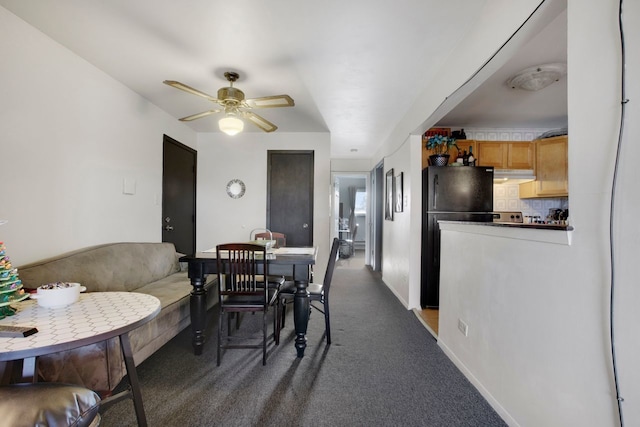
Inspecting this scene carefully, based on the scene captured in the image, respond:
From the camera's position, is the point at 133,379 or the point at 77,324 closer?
the point at 77,324

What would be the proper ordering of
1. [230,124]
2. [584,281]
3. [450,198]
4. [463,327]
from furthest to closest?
[450,198] < [230,124] < [463,327] < [584,281]

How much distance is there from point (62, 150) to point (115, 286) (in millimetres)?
1177

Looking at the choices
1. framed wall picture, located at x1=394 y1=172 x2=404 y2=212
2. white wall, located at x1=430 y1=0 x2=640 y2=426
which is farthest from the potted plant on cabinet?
white wall, located at x1=430 y1=0 x2=640 y2=426

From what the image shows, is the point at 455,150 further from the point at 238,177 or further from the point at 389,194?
the point at 238,177

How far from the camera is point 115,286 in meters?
2.36

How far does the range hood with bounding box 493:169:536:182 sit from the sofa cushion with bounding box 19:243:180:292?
425cm

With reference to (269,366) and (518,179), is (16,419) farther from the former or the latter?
(518,179)

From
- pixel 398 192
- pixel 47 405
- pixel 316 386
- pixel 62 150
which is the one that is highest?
pixel 62 150

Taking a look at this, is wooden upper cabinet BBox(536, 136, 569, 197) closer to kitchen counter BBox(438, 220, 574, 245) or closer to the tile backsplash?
the tile backsplash

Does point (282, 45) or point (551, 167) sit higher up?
point (282, 45)

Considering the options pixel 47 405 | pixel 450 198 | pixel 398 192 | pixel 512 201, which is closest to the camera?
pixel 47 405

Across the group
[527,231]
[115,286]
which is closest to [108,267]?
[115,286]

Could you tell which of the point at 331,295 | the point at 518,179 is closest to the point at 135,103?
the point at 331,295

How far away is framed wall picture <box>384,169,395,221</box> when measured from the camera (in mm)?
4361
